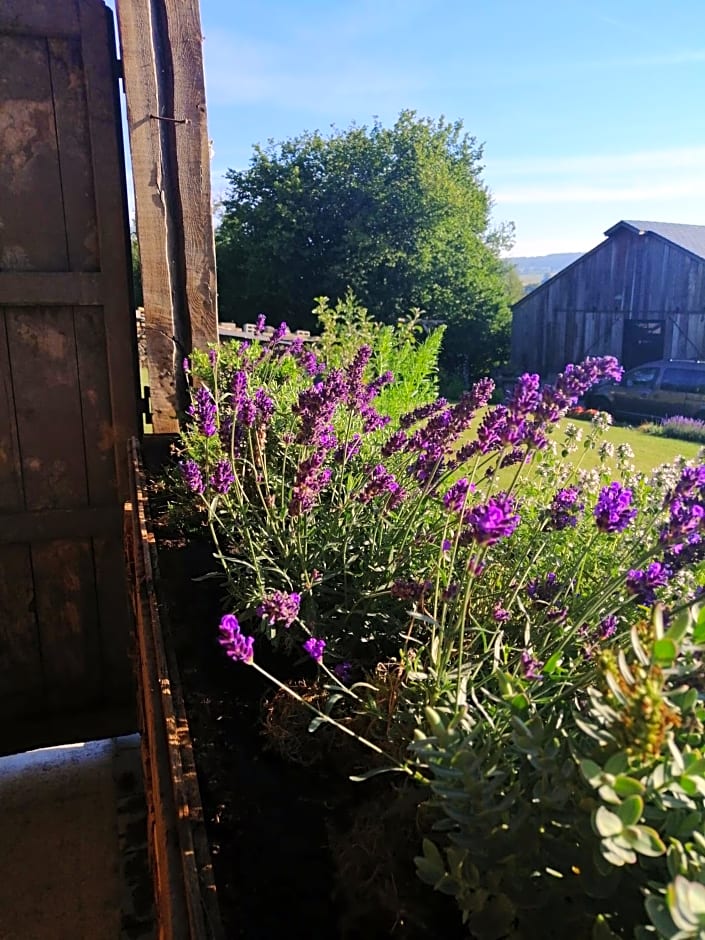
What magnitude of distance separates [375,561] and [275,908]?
0.73 meters

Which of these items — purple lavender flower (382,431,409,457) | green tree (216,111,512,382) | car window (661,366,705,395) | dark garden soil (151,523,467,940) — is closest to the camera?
dark garden soil (151,523,467,940)

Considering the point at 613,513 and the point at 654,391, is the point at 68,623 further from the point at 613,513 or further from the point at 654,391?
the point at 654,391

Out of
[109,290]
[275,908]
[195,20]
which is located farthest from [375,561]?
[195,20]

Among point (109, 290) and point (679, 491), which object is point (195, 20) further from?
point (679, 491)

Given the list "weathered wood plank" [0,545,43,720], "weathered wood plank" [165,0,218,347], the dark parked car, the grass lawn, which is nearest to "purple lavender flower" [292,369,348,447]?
the grass lawn

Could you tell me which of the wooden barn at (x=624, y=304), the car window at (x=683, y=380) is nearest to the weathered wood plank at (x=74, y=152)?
the car window at (x=683, y=380)

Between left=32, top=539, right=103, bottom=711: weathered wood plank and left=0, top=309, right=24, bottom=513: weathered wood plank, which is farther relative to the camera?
left=32, top=539, right=103, bottom=711: weathered wood plank

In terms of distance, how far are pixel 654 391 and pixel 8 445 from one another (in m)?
9.13

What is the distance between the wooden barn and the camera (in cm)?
1510

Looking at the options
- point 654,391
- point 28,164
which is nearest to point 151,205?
point 28,164

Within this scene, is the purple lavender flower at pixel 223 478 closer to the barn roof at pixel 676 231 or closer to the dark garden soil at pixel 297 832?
the dark garden soil at pixel 297 832

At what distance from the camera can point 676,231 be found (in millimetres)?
15891

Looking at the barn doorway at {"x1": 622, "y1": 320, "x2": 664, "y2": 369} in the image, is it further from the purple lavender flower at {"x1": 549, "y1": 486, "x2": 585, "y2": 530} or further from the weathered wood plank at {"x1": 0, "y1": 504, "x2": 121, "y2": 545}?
the purple lavender flower at {"x1": 549, "y1": 486, "x2": 585, "y2": 530}

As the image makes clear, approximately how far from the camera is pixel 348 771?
1.21 metres
